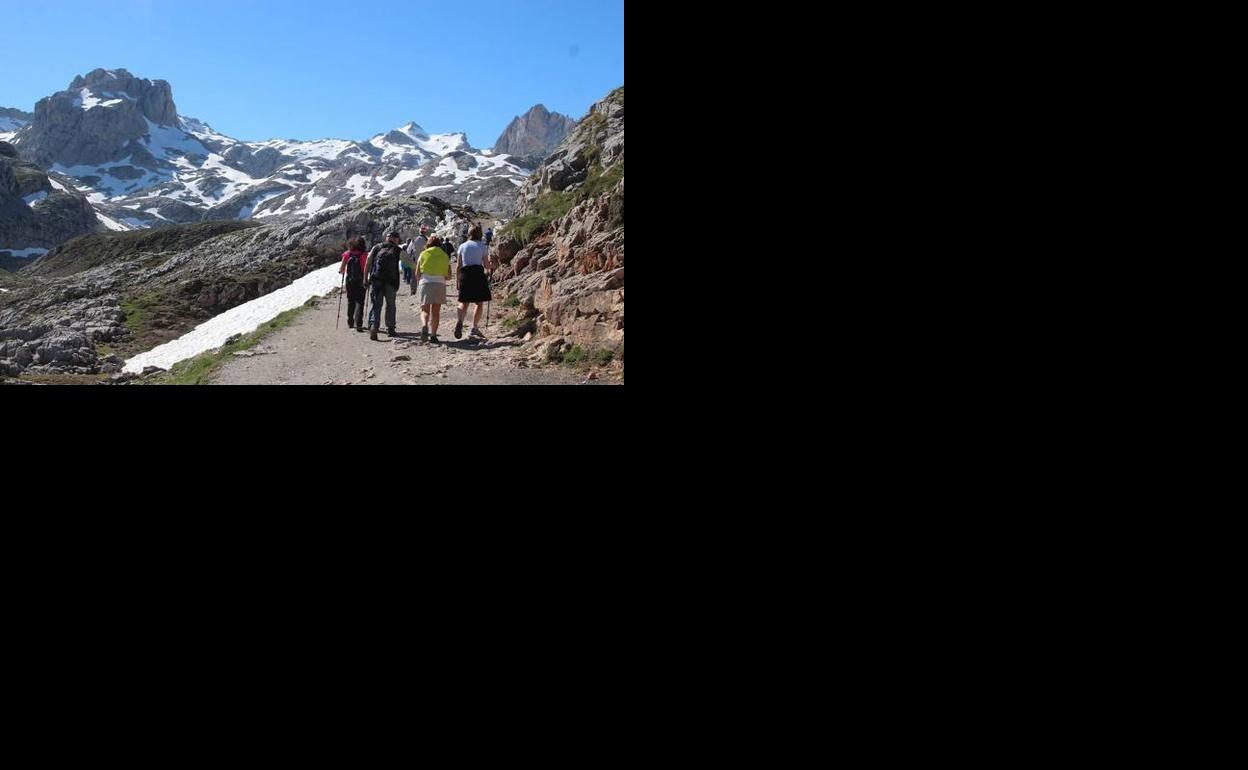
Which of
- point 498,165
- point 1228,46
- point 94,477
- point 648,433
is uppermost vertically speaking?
point 498,165

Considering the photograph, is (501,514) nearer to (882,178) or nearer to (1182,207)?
(882,178)

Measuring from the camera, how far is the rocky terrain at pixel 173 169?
65.9 metres

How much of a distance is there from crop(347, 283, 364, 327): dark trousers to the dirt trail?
0.78 ft

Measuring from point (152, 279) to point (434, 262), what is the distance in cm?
2152

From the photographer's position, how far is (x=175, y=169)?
278 ft

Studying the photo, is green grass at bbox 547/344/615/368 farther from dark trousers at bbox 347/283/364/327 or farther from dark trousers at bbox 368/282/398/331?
dark trousers at bbox 347/283/364/327

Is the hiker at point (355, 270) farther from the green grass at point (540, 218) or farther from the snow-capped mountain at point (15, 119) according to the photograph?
the snow-capped mountain at point (15, 119)

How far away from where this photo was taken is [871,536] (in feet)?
9.33

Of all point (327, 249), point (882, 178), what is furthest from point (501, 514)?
point (327, 249)

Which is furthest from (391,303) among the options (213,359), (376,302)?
(213,359)

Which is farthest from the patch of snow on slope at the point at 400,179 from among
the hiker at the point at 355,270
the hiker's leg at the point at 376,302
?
the hiker's leg at the point at 376,302

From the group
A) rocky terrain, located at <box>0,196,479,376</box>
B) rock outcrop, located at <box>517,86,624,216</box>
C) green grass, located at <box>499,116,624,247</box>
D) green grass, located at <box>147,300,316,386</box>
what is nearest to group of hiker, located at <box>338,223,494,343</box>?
green grass, located at <box>147,300,316,386</box>

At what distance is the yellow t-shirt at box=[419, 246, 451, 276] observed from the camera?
709 cm

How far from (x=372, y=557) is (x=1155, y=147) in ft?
11.9
